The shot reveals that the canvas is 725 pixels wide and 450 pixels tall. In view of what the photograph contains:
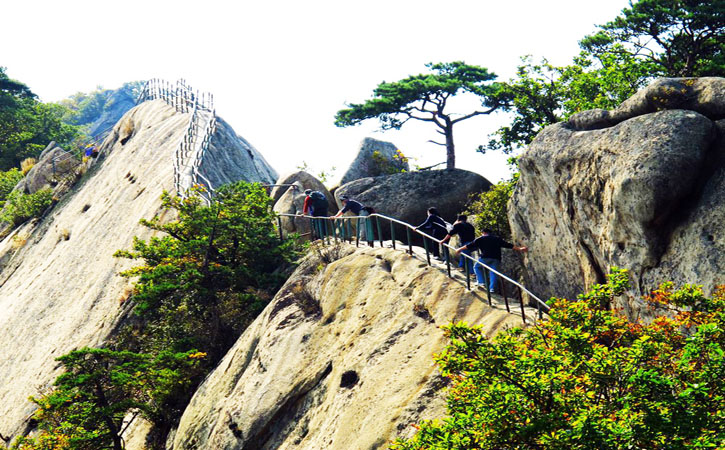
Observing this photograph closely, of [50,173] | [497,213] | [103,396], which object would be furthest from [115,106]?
[103,396]

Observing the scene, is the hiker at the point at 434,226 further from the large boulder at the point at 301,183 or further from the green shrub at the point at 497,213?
the large boulder at the point at 301,183

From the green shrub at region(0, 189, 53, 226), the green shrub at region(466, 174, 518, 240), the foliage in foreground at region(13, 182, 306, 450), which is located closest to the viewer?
the foliage in foreground at region(13, 182, 306, 450)

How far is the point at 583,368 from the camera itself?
24.2 feet

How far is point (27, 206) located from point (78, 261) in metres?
12.8

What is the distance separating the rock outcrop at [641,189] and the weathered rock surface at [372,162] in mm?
14384

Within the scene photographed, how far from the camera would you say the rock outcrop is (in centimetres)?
983

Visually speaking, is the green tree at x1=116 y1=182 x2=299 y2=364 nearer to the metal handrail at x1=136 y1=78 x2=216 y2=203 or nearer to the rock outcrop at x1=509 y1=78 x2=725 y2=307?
the metal handrail at x1=136 y1=78 x2=216 y2=203

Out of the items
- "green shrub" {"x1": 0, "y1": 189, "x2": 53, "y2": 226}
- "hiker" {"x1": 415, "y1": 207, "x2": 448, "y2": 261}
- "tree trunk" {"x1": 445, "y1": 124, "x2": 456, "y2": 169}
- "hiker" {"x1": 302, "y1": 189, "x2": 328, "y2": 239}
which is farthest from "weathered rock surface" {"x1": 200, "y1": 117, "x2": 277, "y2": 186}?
"hiker" {"x1": 415, "y1": 207, "x2": 448, "y2": 261}

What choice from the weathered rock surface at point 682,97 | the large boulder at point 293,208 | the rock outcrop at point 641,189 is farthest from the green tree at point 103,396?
the weathered rock surface at point 682,97

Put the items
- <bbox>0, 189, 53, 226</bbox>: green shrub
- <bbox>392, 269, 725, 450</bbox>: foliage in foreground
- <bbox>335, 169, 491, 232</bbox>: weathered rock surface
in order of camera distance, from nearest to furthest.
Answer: <bbox>392, 269, 725, 450</bbox>: foliage in foreground → <bbox>335, 169, 491, 232</bbox>: weathered rock surface → <bbox>0, 189, 53, 226</bbox>: green shrub

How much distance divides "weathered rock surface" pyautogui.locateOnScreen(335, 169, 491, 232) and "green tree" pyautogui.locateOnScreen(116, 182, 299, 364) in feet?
14.2

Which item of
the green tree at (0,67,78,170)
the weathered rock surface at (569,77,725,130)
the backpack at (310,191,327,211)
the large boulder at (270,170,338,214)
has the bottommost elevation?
the backpack at (310,191,327,211)

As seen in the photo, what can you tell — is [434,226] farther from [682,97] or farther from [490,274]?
[682,97]

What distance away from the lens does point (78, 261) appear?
1030 inches
